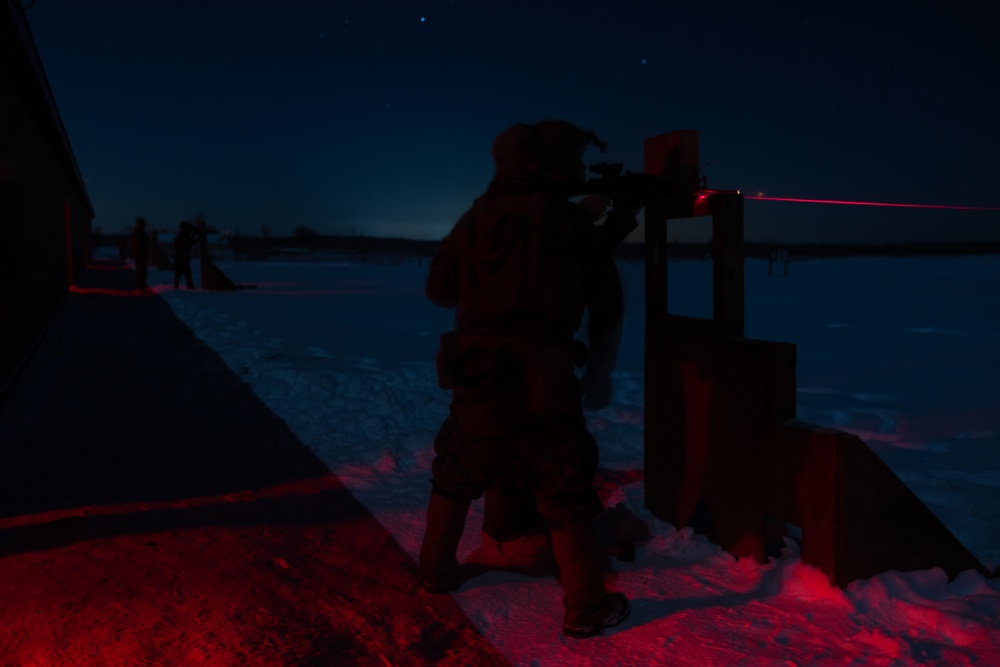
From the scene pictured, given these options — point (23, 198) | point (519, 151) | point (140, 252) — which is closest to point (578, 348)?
point (519, 151)

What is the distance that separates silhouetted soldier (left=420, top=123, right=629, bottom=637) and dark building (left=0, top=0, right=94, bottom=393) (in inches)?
240

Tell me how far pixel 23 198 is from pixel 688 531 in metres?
9.36

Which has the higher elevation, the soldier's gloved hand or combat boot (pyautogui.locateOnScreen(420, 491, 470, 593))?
the soldier's gloved hand

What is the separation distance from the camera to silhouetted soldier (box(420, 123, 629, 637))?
2.68 metres

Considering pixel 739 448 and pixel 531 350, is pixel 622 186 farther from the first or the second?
pixel 739 448

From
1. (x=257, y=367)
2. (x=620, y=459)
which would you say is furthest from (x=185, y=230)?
(x=620, y=459)

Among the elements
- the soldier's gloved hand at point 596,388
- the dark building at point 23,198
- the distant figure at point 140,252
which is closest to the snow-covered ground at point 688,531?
the soldier's gloved hand at point 596,388

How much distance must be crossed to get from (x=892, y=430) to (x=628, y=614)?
414cm

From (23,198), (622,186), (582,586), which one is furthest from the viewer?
(23,198)

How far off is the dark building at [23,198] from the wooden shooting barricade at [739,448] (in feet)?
20.6

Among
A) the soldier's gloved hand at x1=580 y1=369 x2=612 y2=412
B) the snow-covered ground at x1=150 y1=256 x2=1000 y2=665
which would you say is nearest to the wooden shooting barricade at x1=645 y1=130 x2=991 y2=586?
the snow-covered ground at x1=150 y1=256 x2=1000 y2=665

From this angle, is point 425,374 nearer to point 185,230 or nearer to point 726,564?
point 726,564

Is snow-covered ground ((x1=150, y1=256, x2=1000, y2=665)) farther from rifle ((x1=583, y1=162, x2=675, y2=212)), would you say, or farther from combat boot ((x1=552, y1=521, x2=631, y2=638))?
rifle ((x1=583, y1=162, x2=675, y2=212))

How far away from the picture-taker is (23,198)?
9359mm
